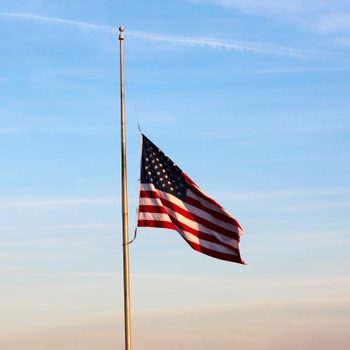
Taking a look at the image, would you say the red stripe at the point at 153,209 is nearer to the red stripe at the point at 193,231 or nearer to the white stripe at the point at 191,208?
the red stripe at the point at 193,231

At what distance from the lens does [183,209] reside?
60844 mm

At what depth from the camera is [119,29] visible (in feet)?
204

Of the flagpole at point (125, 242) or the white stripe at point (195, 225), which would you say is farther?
the white stripe at point (195, 225)

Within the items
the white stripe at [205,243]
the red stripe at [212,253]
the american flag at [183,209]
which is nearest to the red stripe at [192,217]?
the american flag at [183,209]

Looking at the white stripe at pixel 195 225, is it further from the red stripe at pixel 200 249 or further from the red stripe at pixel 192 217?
the red stripe at pixel 200 249

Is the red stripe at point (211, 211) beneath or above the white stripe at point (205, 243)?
above

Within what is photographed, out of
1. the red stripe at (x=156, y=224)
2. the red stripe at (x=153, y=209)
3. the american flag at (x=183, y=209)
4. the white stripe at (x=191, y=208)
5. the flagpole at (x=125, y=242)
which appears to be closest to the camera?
the flagpole at (x=125, y=242)

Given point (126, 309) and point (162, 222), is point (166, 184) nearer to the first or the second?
point (162, 222)

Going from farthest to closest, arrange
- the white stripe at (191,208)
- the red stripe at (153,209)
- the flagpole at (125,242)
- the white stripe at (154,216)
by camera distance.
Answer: the white stripe at (191,208)
the red stripe at (153,209)
the white stripe at (154,216)
the flagpole at (125,242)

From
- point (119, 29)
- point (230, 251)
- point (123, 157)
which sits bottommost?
point (230, 251)

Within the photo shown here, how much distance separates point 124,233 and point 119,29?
9.19 metres

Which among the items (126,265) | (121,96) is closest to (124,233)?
(126,265)

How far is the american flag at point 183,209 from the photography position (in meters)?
60.3

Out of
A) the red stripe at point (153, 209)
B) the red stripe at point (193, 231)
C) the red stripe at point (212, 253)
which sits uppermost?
the red stripe at point (153, 209)
